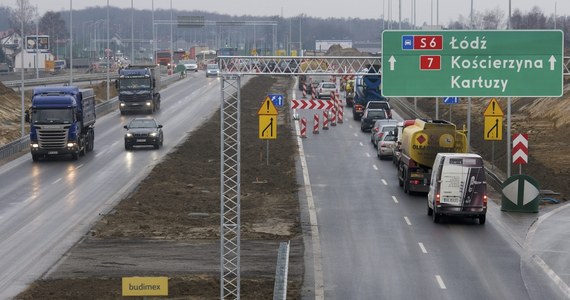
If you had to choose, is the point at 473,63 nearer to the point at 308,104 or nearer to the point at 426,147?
the point at 426,147

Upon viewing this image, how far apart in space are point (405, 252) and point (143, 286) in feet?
38.3

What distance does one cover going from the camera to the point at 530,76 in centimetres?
3191

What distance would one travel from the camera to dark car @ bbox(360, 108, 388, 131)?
74.7 m

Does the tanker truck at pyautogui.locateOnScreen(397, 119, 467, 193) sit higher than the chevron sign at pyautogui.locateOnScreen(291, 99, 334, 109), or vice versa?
the chevron sign at pyautogui.locateOnScreen(291, 99, 334, 109)

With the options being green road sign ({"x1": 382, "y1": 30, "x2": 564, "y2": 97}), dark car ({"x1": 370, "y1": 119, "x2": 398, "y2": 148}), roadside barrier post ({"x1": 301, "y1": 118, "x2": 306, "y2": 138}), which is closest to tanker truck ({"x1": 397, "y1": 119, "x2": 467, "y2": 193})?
green road sign ({"x1": 382, "y1": 30, "x2": 564, "y2": 97})

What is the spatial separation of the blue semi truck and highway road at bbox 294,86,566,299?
13.3 metres

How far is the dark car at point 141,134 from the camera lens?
64125mm

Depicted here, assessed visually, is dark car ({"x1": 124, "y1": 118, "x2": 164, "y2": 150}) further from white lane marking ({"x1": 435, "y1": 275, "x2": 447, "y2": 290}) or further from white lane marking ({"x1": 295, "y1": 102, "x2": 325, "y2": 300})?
white lane marking ({"x1": 435, "y1": 275, "x2": 447, "y2": 290})

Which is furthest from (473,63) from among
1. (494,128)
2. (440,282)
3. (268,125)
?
(268,125)

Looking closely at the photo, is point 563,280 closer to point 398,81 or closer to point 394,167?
point 398,81

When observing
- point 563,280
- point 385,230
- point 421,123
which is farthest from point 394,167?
point 563,280

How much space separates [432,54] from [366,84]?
5111 centimetres

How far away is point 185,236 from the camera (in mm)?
35969

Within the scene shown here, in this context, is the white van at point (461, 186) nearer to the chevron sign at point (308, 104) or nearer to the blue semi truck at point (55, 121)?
the chevron sign at point (308, 104)
